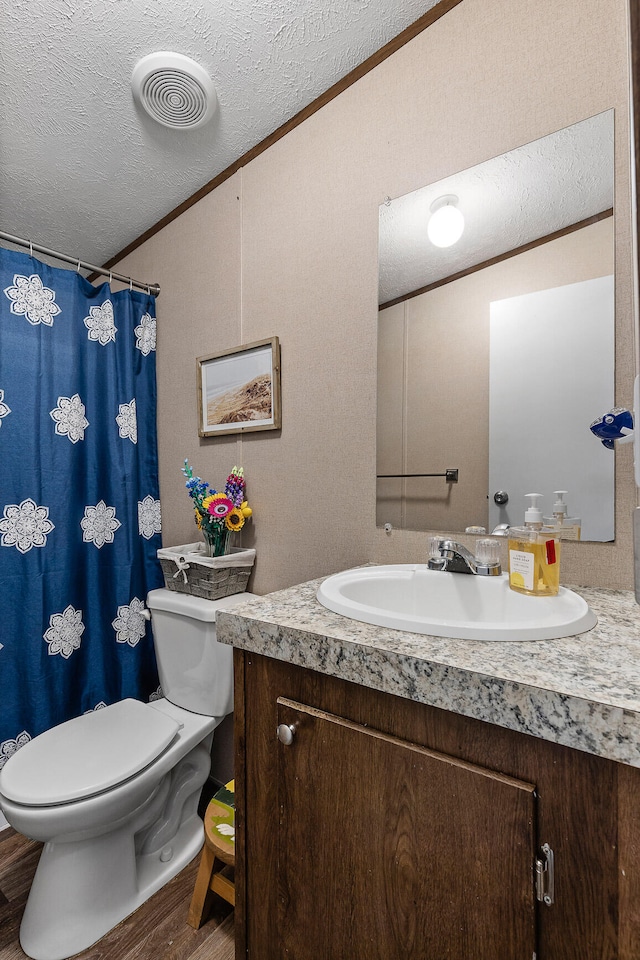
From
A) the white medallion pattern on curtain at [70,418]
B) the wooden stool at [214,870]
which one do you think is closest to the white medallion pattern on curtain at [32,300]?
the white medallion pattern on curtain at [70,418]

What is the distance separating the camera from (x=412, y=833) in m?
0.64

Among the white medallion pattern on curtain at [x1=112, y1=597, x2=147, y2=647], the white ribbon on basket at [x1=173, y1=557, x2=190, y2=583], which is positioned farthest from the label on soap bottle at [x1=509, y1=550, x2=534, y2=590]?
the white medallion pattern on curtain at [x1=112, y1=597, x2=147, y2=647]

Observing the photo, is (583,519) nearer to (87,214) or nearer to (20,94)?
(20,94)

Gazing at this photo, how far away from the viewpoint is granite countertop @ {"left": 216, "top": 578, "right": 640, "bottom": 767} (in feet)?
1.62

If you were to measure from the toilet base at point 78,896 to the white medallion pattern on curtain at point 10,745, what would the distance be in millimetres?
511

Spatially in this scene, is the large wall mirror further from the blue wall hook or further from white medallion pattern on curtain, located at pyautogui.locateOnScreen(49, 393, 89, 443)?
white medallion pattern on curtain, located at pyautogui.locateOnScreen(49, 393, 89, 443)

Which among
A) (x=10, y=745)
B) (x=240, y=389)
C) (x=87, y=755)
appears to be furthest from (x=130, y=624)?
Result: (x=240, y=389)

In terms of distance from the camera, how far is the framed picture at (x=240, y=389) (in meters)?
1.54

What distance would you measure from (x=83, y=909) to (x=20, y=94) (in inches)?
90.0

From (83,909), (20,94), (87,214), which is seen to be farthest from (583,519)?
(87,214)

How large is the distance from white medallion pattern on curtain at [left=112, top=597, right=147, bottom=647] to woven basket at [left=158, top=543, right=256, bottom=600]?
14.4 inches

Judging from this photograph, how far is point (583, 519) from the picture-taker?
97 cm

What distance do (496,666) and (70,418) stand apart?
1745 mm

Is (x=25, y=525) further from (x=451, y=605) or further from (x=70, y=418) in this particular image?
(x=451, y=605)
